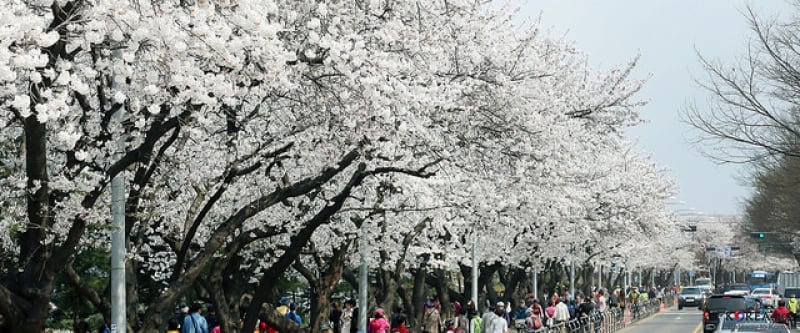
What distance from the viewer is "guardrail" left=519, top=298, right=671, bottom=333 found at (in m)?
34.0

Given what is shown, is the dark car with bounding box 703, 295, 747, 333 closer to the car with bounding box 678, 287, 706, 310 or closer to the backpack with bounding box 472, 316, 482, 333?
the backpack with bounding box 472, 316, 482, 333

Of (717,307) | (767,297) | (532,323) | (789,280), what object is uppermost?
(789,280)

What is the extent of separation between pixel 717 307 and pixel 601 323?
418cm

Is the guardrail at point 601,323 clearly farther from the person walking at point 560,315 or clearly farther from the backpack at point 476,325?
the backpack at point 476,325

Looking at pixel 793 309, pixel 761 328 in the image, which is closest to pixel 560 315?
pixel 761 328

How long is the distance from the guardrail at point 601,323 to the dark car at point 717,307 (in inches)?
142

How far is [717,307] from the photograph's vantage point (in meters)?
42.6

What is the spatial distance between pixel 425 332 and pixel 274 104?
9239 millimetres

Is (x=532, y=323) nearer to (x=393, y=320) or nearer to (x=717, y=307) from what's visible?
(x=393, y=320)

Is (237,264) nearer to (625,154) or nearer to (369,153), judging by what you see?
(369,153)

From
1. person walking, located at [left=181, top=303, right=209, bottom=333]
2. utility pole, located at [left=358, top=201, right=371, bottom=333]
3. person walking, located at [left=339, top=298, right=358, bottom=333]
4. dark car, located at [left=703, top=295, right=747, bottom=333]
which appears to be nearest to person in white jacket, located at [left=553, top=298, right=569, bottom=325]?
dark car, located at [left=703, top=295, right=747, bottom=333]

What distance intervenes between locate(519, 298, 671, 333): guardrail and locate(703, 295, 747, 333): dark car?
11.8 ft

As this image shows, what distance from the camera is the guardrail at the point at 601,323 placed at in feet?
112

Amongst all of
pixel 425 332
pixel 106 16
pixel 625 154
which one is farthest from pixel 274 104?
Result: pixel 625 154
